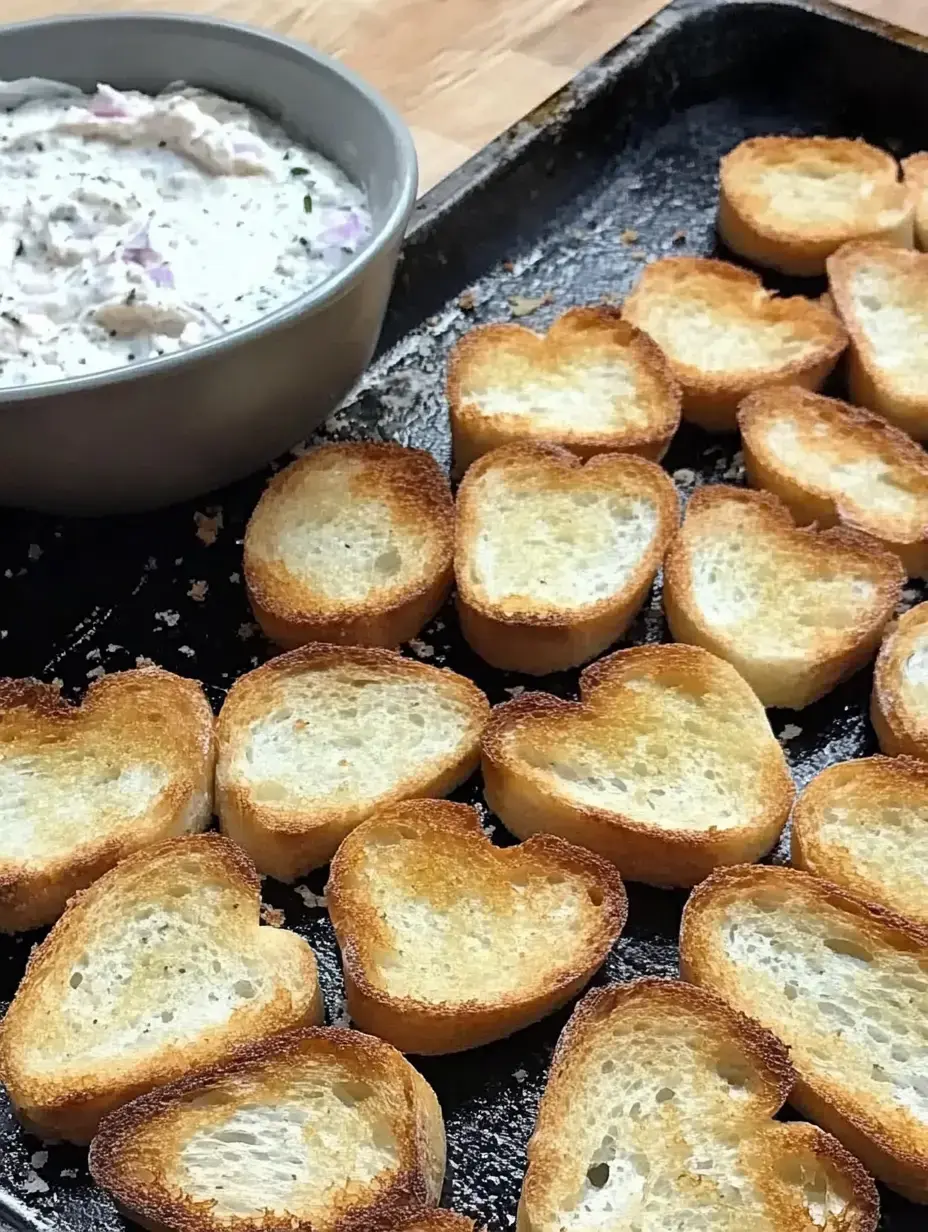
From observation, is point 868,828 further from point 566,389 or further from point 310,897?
point 566,389

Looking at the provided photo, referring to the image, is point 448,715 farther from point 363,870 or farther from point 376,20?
point 376,20

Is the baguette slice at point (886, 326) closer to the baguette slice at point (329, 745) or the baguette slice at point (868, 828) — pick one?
the baguette slice at point (868, 828)

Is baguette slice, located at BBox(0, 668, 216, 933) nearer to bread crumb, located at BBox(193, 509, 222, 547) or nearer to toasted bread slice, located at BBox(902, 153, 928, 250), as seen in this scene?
bread crumb, located at BBox(193, 509, 222, 547)

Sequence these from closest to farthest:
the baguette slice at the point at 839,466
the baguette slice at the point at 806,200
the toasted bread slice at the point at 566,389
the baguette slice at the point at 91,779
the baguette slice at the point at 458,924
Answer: the baguette slice at the point at 458,924, the baguette slice at the point at 91,779, the baguette slice at the point at 839,466, the toasted bread slice at the point at 566,389, the baguette slice at the point at 806,200

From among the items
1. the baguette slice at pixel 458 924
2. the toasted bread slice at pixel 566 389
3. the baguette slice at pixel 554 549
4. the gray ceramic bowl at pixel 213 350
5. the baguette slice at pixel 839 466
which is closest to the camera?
the baguette slice at pixel 458 924

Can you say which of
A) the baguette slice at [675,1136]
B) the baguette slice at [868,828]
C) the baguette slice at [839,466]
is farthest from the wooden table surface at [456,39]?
the baguette slice at [675,1136]

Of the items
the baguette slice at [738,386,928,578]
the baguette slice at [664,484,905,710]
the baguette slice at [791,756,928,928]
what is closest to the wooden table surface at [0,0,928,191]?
the baguette slice at [738,386,928,578]
